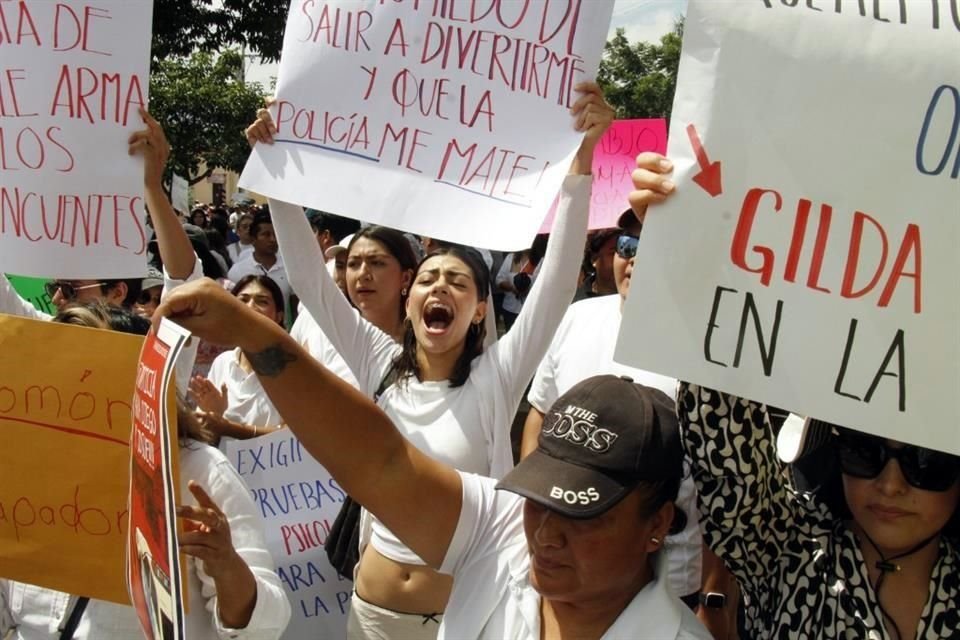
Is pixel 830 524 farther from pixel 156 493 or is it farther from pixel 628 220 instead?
pixel 628 220

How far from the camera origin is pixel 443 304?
3078 millimetres

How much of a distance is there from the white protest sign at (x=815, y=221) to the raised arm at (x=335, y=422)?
0.48 m

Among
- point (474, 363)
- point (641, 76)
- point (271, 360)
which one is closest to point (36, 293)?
point (474, 363)

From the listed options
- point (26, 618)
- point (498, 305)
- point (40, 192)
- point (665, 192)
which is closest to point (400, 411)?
point (26, 618)

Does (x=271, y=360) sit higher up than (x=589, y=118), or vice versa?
(x=589, y=118)

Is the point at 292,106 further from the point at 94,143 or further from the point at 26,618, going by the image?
the point at 26,618

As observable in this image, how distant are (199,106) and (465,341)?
19.3m

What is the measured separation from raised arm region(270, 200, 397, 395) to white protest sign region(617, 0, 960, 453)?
58.2 inches

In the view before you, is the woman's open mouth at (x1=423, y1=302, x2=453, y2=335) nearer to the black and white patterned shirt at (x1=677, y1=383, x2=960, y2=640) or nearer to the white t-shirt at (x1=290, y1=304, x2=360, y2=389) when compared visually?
the white t-shirt at (x1=290, y1=304, x2=360, y2=389)

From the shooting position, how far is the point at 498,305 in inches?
331

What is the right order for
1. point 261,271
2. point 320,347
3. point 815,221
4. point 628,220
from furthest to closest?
point 261,271, point 320,347, point 628,220, point 815,221

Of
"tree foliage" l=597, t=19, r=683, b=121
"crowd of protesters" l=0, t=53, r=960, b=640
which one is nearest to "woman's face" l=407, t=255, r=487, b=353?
"crowd of protesters" l=0, t=53, r=960, b=640

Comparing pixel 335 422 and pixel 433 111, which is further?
pixel 433 111

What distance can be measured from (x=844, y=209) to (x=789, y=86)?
8.3 inches
